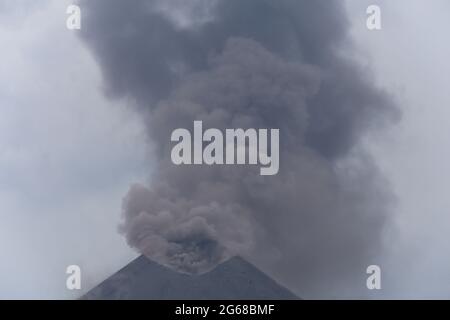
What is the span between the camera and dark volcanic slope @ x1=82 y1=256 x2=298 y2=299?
30741 millimetres

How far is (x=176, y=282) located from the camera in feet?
131

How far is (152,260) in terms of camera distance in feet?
143

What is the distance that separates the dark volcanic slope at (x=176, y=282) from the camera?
3074 cm
